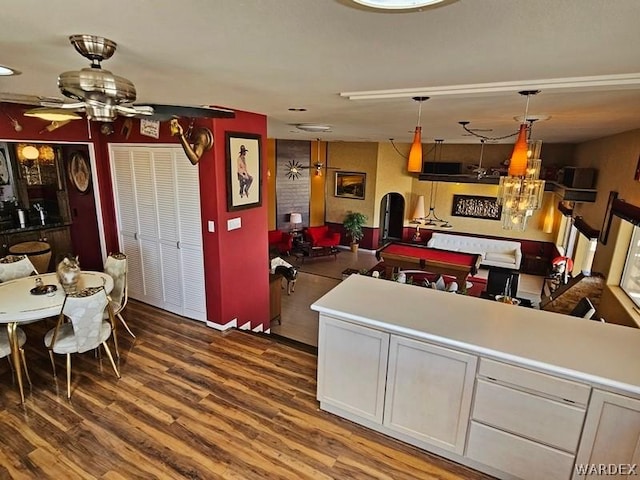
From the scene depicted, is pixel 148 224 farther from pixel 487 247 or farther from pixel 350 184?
pixel 487 247

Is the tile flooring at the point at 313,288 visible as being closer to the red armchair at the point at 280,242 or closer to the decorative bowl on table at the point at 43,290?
the red armchair at the point at 280,242

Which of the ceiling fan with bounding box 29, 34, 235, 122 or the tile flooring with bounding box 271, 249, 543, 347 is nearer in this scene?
the ceiling fan with bounding box 29, 34, 235, 122

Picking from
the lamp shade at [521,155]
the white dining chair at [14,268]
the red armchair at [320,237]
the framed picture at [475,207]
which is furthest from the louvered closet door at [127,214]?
the framed picture at [475,207]

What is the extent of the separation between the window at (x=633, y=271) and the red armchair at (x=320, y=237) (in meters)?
6.36

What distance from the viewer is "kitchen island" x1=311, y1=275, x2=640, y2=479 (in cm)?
192

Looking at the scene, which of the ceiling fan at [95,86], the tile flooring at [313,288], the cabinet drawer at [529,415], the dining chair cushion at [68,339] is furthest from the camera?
the tile flooring at [313,288]

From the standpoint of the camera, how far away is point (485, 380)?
6.98 feet

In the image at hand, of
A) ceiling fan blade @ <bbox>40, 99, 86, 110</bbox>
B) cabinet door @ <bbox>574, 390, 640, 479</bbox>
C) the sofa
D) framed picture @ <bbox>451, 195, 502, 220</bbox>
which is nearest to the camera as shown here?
ceiling fan blade @ <bbox>40, 99, 86, 110</bbox>

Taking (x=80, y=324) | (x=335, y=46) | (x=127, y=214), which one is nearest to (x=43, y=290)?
(x=80, y=324)

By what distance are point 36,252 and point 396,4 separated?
6.00m

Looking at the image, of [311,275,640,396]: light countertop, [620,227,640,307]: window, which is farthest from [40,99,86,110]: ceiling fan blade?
[620,227,640,307]: window

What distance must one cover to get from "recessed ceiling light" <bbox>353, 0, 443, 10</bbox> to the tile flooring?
4.20 metres

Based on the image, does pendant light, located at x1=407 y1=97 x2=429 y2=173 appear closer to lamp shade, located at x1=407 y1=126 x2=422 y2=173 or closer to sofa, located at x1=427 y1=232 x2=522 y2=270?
lamp shade, located at x1=407 y1=126 x2=422 y2=173

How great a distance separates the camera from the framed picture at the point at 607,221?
4.04 metres
